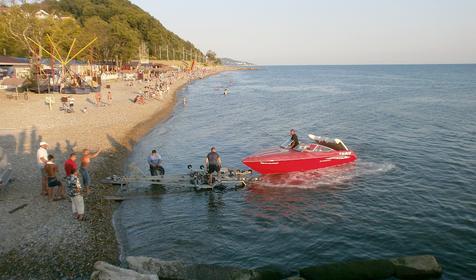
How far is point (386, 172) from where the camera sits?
72.9 feet

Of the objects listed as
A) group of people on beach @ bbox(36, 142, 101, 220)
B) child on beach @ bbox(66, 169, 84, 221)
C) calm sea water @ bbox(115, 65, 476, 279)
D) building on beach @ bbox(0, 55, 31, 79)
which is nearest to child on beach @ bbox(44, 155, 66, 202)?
group of people on beach @ bbox(36, 142, 101, 220)

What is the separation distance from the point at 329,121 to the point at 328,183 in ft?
81.2

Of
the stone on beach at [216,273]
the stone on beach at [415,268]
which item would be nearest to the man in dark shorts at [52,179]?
the stone on beach at [216,273]

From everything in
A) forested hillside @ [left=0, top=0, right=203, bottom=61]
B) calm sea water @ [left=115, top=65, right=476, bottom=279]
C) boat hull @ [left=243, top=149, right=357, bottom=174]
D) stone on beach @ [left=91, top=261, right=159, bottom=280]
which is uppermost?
forested hillside @ [left=0, top=0, right=203, bottom=61]

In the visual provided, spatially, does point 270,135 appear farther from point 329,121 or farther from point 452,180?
point 452,180

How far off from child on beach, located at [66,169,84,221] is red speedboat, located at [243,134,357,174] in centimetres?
932

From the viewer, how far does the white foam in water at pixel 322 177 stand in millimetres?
19812

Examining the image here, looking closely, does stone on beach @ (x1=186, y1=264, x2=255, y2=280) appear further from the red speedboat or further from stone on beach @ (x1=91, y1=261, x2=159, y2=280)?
the red speedboat

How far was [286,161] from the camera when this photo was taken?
68.5ft

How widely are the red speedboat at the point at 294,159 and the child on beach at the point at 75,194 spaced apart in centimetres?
932

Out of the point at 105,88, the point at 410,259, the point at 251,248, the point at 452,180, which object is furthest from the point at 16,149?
the point at 105,88

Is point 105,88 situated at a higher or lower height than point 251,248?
higher

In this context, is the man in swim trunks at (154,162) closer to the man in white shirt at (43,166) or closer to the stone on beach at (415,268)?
the man in white shirt at (43,166)

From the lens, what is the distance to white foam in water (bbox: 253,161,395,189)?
65.0 feet
